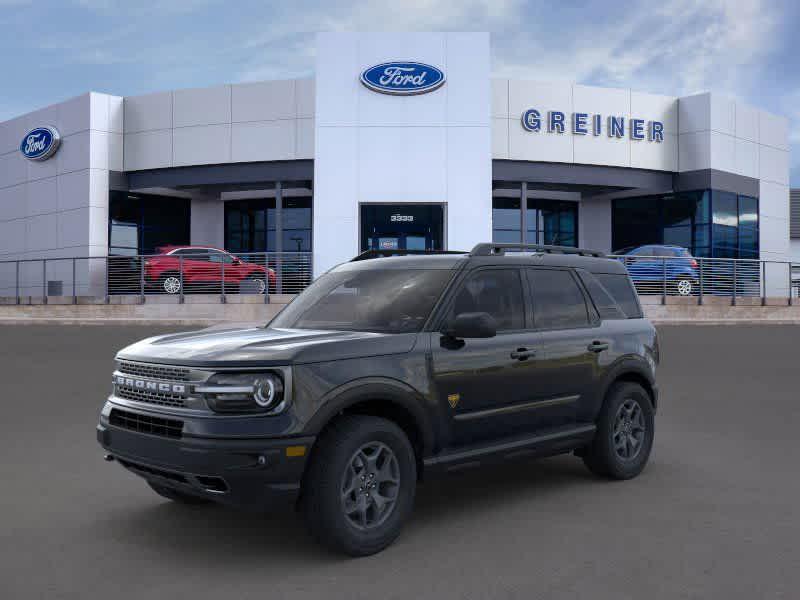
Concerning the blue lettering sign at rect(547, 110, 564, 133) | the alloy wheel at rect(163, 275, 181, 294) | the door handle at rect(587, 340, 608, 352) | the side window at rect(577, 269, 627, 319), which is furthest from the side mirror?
the blue lettering sign at rect(547, 110, 564, 133)

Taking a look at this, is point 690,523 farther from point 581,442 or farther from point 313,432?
point 313,432

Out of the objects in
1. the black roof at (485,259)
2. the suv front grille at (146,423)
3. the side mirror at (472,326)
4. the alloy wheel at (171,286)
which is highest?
the alloy wheel at (171,286)

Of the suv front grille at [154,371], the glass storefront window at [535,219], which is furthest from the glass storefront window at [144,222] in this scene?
the suv front grille at [154,371]

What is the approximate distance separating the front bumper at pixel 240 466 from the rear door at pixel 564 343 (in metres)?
2.13

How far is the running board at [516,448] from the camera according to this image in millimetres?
4957

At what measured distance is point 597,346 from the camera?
20.1 ft

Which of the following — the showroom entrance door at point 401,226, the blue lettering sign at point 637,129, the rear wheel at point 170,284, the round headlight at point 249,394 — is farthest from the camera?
the blue lettering sign at point 637,129

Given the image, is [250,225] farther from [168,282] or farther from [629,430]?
[629,430]

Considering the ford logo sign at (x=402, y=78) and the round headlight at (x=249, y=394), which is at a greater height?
the ford logo sign at (x=402, y=78)

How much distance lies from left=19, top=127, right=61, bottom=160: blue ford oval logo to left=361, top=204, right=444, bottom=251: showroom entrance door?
13.5 m

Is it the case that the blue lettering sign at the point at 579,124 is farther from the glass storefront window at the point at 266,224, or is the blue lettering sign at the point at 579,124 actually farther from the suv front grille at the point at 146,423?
the suv front grille at the point at 146,423

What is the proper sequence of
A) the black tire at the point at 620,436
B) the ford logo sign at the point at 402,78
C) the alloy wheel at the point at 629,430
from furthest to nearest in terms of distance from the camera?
the ford logo sign at the point at 402,78
the alloy wheel at the point at 629,430
the black tire at the point at 620,436

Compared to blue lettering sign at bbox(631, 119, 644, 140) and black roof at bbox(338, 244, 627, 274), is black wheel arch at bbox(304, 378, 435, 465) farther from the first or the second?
blue lettering sign at bbox(631, 119, 644, 140)

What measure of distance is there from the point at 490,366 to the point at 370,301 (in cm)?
95
